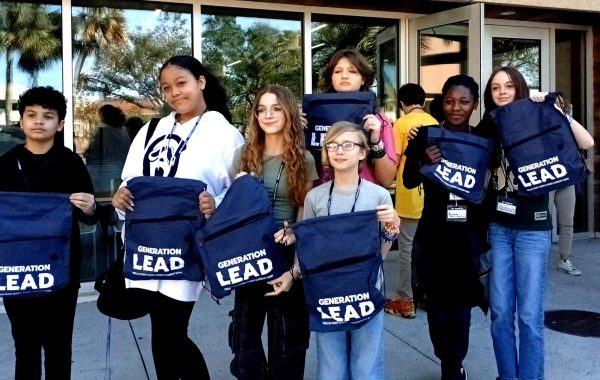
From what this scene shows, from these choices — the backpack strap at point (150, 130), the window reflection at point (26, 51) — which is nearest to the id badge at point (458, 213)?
the backpack strap at point (150, 130)

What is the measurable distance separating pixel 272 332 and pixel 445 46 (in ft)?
14.7

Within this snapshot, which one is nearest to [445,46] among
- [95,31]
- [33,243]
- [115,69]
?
[115,69]

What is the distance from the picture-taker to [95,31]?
18.6 ft

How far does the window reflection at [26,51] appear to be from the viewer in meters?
5.44

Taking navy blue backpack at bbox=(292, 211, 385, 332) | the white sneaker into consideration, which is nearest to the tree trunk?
navy blue backpack at bbox=(292, 211, 385, 332)

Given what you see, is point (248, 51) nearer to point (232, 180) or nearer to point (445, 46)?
point (445, 46)

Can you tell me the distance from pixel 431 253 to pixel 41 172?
1.99 m

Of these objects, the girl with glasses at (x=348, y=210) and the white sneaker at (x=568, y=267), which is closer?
the girl with glasses at (x=348, y=210)

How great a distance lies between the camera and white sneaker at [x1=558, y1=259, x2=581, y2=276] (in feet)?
19.7

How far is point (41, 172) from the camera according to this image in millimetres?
2738

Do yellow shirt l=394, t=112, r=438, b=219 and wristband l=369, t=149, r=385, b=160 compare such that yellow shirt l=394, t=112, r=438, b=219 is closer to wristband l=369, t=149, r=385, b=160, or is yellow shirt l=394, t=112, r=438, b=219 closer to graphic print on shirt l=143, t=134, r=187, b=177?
wristband l=369, t=149, r=385, b=160

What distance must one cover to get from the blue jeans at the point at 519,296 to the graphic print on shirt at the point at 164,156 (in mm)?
1679

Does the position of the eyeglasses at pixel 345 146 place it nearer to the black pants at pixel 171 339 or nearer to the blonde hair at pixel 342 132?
the blonde hair at pixel 342 132

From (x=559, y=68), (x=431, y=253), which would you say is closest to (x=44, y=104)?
(x=431, y=253)
